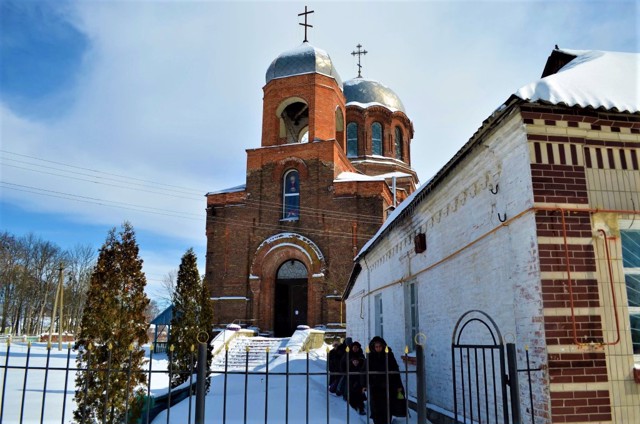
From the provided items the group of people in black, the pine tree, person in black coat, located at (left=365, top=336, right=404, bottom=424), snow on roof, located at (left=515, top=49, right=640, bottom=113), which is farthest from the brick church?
snow on roof, located at (left=515, top=49, right=640, bottom=113)

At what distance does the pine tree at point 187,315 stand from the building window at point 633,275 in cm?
970

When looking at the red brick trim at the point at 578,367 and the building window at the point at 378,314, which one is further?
the building window at the point at 378,314

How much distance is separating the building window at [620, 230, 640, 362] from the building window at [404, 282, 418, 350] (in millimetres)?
4475

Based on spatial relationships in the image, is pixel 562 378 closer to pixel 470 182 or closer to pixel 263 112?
pixel 470 182

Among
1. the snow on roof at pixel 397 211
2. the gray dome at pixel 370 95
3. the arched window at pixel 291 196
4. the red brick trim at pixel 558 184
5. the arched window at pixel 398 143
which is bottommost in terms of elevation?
the red brick trim at pixel 558 184

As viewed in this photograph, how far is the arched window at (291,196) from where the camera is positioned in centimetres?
2253

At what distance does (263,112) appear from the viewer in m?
23.9

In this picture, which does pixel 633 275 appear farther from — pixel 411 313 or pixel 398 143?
pixel 398 143

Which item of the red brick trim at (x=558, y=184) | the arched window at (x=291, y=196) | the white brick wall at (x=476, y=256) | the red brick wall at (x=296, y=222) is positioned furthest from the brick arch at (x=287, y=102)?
the red brick trim at (x=558, y=184)

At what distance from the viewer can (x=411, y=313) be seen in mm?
9523

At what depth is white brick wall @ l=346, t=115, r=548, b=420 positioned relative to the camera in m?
5.06

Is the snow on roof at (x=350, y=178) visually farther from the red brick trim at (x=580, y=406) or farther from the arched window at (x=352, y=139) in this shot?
the red brick trim at (x=580, y=406)

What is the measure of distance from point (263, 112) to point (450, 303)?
1828cm

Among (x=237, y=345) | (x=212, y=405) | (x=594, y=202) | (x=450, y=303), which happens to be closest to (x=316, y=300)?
(x=237, y=345)
